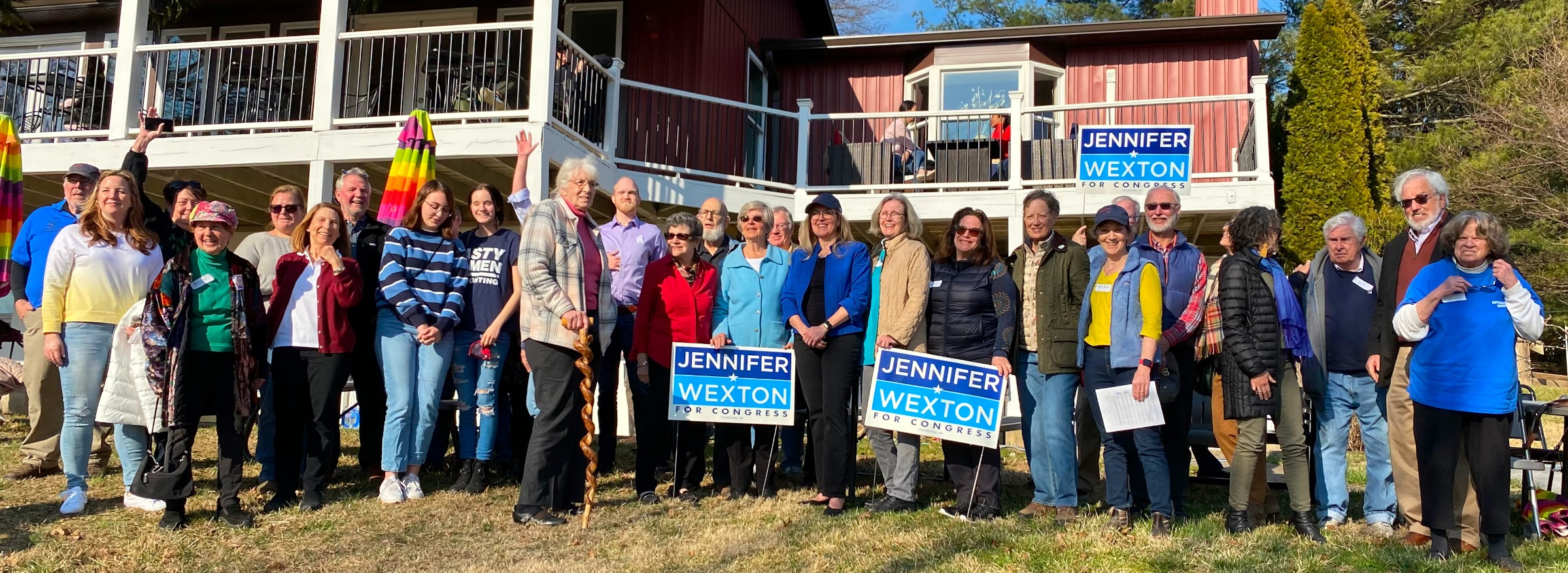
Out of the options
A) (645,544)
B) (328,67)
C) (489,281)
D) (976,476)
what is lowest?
(645,544)

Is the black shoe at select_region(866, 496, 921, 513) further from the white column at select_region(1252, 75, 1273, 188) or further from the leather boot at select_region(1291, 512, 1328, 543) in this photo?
the white column at select_region(1252, 75, 1273, 188)

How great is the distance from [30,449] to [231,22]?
9.41 m

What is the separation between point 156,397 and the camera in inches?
175

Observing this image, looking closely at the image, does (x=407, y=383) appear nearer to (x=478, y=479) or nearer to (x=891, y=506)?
(x=478, y=479)

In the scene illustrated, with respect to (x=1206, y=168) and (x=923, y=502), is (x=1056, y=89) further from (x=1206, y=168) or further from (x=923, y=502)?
(x=923, y=502)

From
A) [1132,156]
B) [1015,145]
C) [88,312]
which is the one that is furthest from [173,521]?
[1015,145]

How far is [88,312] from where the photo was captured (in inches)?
184

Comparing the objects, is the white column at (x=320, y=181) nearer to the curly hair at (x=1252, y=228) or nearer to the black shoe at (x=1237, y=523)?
the curly hair at (x=1252, y=228)

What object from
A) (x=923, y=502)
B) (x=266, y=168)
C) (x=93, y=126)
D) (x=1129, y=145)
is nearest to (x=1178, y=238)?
(x=923, y=502)

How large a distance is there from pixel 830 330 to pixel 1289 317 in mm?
2216

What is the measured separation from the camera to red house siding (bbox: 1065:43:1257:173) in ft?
41.5

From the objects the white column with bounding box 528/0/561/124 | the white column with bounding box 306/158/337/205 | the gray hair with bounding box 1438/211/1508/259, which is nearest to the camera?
the gray hair with bounding box 1438/211/1508/259

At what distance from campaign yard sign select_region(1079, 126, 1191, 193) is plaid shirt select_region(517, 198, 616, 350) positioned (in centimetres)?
459

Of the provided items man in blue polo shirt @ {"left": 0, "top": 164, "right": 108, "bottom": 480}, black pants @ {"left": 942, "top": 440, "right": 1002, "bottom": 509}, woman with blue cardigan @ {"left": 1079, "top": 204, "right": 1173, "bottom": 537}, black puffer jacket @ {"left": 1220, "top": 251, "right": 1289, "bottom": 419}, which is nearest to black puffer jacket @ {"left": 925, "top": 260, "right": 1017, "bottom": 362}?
woman with blue cardigan @ {"left": 1079, "top": 204, "right": 1173, "bottom": 537}
